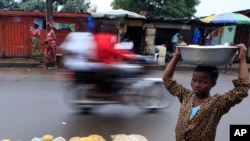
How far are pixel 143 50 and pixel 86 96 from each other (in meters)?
8.78

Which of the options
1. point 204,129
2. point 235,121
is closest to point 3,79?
point 235,121

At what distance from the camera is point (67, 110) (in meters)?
5.44

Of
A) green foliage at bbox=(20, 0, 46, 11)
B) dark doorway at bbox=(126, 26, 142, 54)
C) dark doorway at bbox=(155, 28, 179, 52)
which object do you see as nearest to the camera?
dark doorway at bbox=(126, 26, 142, 54)

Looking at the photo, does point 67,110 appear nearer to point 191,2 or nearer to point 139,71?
point 139,71

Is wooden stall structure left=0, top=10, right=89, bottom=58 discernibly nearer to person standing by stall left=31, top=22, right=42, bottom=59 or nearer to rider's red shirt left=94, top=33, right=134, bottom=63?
person standing by stall left=31, top=22, right=42, bottom=59

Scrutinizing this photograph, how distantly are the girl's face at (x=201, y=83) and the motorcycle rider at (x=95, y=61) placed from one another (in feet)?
9.99

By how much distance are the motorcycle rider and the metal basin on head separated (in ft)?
10.2

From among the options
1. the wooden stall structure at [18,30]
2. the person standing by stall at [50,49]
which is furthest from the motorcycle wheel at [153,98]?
the wooden stall structure at [18,30]

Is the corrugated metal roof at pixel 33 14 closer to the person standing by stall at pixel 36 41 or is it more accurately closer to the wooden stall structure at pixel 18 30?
the wooden stall structure at pixel 18 30

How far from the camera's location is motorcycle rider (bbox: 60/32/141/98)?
16.6 ft

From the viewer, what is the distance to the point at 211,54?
2037 mm

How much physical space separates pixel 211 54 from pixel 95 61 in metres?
3.28

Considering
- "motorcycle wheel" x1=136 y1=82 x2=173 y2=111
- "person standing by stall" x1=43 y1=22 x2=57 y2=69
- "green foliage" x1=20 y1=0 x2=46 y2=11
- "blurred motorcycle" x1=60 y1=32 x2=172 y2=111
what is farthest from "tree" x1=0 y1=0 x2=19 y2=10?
"motorcycle wheel" x1=136 y1=82 x2=173 y2=111

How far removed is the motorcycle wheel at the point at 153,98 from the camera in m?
5.48
